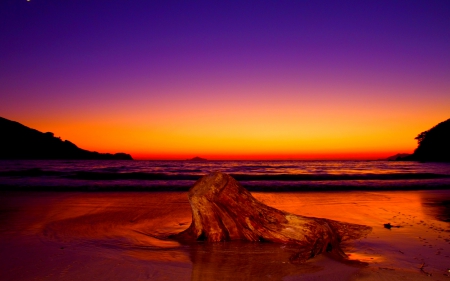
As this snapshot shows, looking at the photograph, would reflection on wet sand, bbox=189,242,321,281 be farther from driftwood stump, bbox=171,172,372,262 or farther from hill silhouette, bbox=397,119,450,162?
hill silhouette, bbox=397,119,450,162

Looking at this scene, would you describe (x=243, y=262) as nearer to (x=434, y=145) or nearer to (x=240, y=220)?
(x=240, y=220)

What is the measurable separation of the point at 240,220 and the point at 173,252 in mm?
1291

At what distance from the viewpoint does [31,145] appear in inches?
3184

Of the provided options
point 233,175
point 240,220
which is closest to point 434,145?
point 233,175

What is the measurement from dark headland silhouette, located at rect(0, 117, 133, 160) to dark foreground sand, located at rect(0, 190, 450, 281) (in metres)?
79.3

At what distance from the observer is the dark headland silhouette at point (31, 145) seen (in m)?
75.9

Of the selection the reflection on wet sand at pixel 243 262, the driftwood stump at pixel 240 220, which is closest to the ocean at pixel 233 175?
the driftwood stump at pixel 240 220

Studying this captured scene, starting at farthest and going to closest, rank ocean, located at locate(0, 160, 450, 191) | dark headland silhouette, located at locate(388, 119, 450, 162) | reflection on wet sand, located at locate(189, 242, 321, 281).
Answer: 1. dark headland silhouette, located at locate(388, 119, 450, 162)
2. ocean, located at locate(0, 160, 450, 191)
3. reflection on wet sand, located at locate(189, 242, 321, 281)

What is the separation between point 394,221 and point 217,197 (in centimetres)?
459

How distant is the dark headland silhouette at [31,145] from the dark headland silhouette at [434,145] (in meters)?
84.4

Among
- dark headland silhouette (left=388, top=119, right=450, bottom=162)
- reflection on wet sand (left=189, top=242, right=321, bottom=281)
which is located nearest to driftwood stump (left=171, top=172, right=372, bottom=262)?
reflection on wet sand (left=189, top=242, right=321, bottom=281)

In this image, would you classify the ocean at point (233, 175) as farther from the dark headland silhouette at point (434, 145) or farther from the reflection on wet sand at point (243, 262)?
the dark headland silhouette at point (434, 145)

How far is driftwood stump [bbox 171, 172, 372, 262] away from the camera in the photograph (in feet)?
17.0

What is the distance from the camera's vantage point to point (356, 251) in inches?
194
